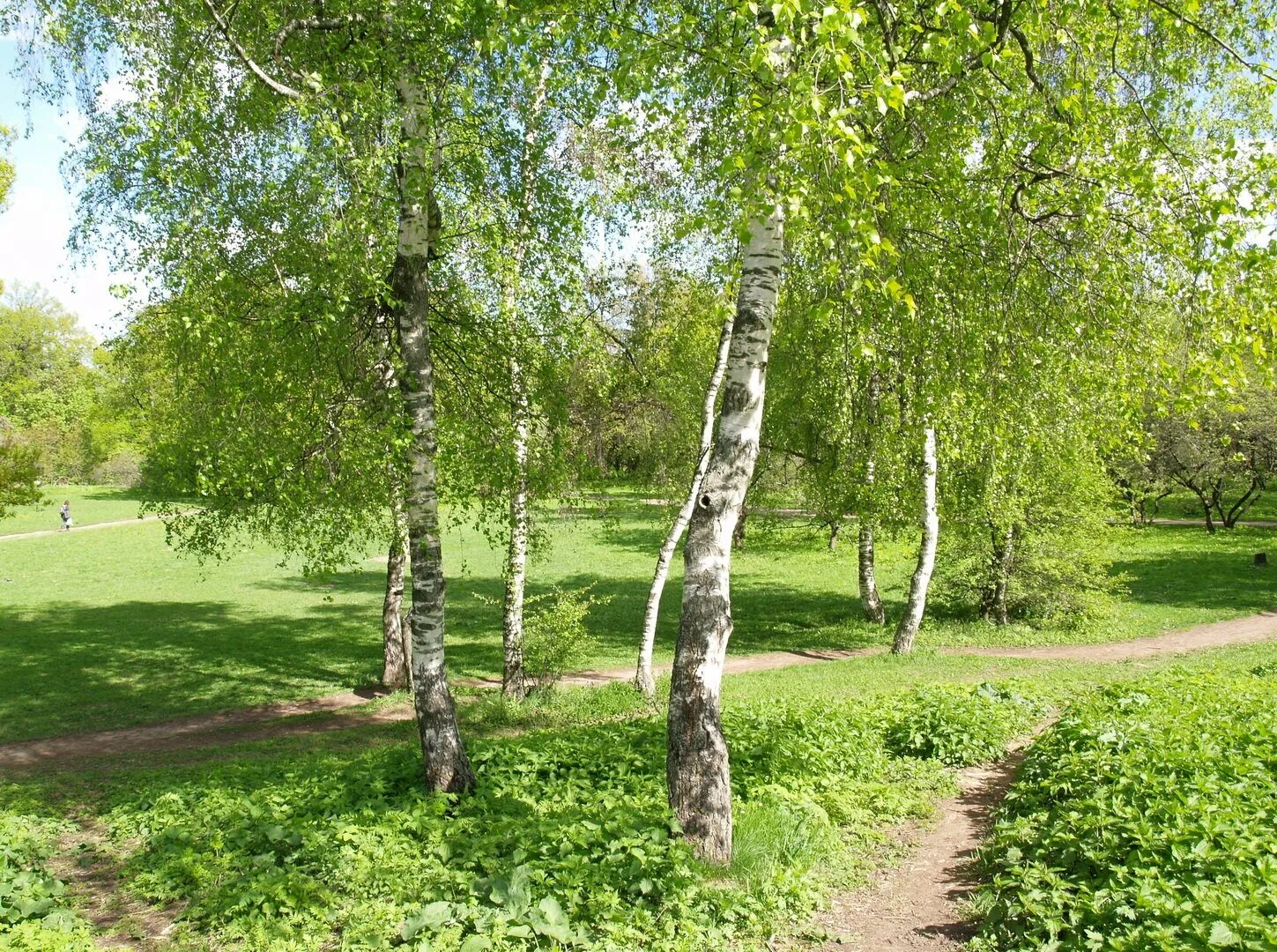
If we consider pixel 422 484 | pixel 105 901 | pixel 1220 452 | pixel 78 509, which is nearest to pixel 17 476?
pixel 422 484

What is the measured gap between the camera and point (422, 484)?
750 centimetres

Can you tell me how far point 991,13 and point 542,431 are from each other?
21.3 ft

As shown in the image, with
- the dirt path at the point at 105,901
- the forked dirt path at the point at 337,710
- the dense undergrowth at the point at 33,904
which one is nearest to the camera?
the dense undergrowth at the point at 33,904

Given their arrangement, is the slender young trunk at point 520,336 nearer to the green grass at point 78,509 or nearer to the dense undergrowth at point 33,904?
the dense undergrowth at point 33,904

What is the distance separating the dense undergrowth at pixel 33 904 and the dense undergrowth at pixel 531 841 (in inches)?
21.5

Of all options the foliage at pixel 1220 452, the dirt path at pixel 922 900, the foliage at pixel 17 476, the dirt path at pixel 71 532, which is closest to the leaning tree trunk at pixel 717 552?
the dirt path at pixel 922 900

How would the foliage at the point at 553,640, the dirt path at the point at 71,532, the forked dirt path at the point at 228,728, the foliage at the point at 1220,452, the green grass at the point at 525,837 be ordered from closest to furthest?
the green grass at the point at 525,837 → the forked dirt path at the point at 228,728 → the foliage at the point at 553,640 → the foliage at the point at 1220,452 → the dirt path at the point at 71,532

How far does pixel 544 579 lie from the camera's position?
29.5 metres

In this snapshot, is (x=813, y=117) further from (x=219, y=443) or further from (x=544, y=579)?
(x=544, y=579)

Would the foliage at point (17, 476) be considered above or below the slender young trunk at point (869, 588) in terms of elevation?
above

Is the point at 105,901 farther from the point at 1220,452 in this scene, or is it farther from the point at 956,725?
the point at 1220,452

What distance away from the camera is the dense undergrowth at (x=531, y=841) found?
499 cm

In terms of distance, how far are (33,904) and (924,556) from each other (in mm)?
15315

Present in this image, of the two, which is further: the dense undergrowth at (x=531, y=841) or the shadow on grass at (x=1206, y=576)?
the shadow on grass at (x=1206, y=576)
